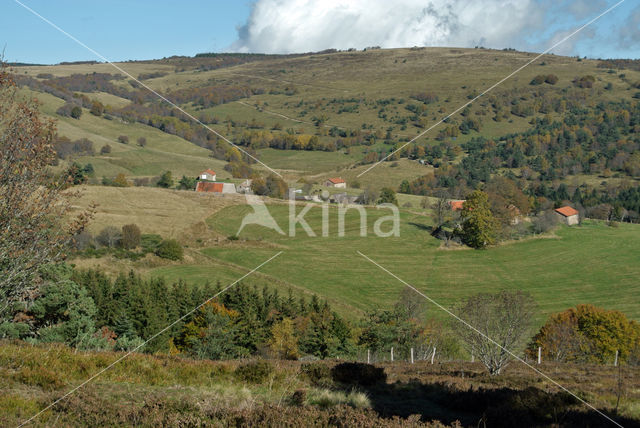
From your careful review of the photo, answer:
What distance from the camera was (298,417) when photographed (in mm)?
7574

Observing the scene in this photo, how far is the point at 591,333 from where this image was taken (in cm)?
4869

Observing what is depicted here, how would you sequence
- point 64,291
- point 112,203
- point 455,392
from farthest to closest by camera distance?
point 112,203 < point 64,291 < point 455,392

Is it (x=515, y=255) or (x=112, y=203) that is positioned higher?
(x=112, y=203)

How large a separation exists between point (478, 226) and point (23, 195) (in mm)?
70619

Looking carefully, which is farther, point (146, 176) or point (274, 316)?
point (146, 176)

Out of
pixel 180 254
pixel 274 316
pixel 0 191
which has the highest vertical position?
pixel 0 191

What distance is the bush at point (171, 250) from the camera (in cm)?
6303

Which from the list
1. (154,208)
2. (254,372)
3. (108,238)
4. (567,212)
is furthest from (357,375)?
(567,212)

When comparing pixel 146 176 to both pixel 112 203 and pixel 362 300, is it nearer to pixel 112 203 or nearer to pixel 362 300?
pixel 112 203

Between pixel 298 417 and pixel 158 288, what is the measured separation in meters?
46.2

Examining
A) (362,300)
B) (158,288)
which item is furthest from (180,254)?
(362,300)

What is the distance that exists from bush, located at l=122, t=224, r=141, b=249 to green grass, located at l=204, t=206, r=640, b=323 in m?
8.98

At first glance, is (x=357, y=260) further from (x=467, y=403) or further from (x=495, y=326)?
(x=467, y=403)

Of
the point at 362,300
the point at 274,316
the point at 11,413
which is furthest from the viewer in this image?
the point at 362,300
